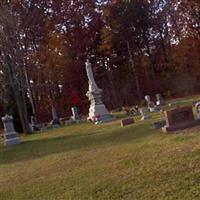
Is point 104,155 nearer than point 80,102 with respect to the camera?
Yes

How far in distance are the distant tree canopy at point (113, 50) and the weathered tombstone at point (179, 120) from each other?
1119 inches

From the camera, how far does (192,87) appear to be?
A: 137 ft

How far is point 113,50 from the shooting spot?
44.2 metres

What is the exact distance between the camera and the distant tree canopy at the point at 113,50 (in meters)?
41.1

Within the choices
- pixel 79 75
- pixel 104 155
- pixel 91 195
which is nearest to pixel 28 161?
pixel 104 155

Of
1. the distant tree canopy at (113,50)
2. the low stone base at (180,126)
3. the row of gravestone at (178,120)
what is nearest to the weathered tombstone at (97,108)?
the row of gravestone at (178,120)

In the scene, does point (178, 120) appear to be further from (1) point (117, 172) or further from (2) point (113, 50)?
(2) point (113, 50)

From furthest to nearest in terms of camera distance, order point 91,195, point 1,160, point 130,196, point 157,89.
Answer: point 157,89, point 1,160, point 91,195, point 130,196

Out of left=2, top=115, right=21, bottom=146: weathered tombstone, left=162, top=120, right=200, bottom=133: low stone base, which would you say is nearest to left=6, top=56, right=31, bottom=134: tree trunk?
left=2, top=115, right=21, bottom=146: weathered tombstone

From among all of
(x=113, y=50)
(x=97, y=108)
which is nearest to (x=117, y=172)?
(x=97, y=108)

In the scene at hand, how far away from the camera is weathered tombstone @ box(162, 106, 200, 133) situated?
11.6m

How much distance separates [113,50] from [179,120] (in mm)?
32672

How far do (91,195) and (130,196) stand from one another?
2.47 feet

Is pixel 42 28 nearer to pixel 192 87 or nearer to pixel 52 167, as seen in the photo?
pixel 192 87
